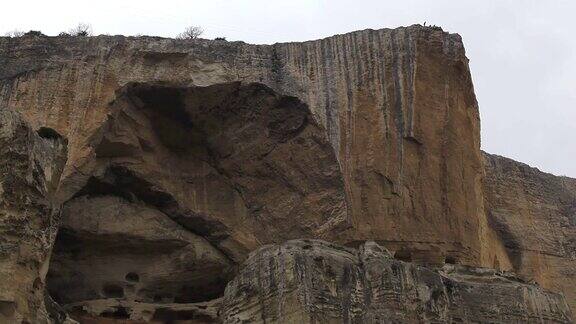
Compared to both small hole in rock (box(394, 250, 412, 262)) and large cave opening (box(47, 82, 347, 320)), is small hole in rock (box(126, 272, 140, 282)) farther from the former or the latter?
small hole in rock (box(394, 250, 412, 262))

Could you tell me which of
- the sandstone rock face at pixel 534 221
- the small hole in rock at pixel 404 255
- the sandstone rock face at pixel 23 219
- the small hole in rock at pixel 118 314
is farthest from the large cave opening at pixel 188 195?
the sandstone rock face at pixel 534 221

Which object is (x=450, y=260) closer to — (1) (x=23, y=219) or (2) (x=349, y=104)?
(2) (x=349, y=104)

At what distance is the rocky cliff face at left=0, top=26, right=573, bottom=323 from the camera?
16844 millimetres

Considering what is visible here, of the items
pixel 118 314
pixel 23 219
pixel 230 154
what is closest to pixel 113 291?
pixel 118 314

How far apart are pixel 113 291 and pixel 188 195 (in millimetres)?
2256

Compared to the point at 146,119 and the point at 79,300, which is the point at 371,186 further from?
the point at 79,300

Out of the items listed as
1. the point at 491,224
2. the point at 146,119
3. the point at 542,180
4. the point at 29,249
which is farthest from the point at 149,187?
the point at 542,180

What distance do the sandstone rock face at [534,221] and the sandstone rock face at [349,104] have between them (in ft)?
10.3

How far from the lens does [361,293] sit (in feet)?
43.5

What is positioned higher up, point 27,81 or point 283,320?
point 27,81

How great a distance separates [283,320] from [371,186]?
15.8 ft

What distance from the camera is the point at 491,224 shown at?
20781mm

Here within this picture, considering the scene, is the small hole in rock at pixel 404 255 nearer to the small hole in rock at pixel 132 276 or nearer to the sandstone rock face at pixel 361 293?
the sandstone rock face at pixel 361 293

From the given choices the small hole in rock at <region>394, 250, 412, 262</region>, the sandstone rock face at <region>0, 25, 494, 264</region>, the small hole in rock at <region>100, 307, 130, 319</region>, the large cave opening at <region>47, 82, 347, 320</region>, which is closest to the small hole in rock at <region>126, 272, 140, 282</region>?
the large cave opening at <region>47, 82, 347, 320</region>
